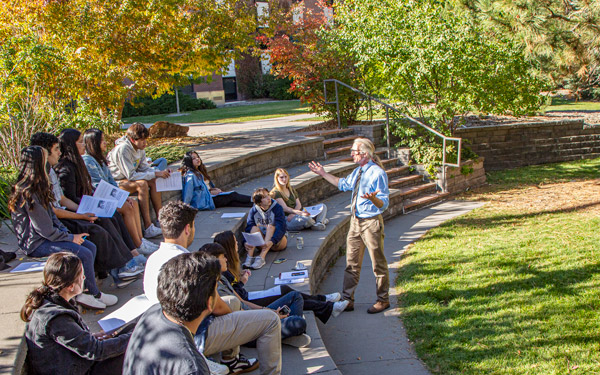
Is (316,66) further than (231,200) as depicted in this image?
Yes

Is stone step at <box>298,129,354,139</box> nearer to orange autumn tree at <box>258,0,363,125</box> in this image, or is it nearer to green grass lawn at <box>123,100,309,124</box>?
orange autumn tree at <box>258,0,363,125</box>

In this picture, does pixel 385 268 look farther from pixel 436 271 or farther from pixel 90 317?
pixel 90 317

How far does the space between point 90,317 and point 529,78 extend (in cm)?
1124

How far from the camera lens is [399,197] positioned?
10531mm

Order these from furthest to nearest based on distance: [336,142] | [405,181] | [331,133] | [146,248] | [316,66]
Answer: [316,66]
[331,133]
[336,142]
[405,181]
[146,248]

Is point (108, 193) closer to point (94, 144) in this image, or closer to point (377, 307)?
point (94, 144)

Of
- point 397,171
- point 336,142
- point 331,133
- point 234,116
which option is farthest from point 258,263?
point 234,116

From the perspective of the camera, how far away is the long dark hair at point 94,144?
6.12 meters

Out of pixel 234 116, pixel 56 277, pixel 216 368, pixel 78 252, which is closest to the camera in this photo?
pixel 56 277

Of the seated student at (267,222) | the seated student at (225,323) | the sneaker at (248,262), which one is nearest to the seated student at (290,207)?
the seated student at (267,222)

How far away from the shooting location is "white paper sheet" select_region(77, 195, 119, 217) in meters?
5.28

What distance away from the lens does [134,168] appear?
687 centimetres

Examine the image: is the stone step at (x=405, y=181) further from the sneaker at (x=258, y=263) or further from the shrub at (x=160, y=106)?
the shrub at (x=160, y=106)

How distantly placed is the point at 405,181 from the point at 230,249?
7.47 meters
